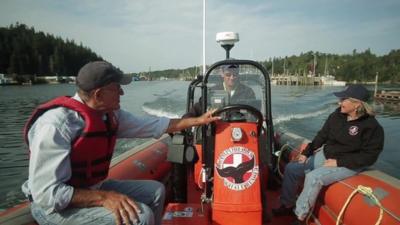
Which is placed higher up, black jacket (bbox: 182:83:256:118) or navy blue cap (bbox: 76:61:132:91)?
navy blue cap (bbox: 76:61:132:91)

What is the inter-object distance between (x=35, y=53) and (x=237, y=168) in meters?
101

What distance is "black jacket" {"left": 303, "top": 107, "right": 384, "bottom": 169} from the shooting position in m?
3.03

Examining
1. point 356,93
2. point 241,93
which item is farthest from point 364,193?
point 241,93

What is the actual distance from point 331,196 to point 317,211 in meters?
0.29

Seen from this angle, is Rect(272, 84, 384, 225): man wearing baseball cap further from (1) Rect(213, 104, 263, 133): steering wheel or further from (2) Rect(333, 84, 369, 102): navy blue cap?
(1) Rect(213, 104, 263, 133): steering wheel

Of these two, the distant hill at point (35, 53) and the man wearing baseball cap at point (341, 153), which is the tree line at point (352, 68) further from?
the man wearing baseball cap at point (341, 153)

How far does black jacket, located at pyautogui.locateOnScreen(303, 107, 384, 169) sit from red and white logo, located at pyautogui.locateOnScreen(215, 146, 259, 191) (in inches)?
37.0

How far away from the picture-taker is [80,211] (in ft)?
6.16

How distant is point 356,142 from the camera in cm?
310

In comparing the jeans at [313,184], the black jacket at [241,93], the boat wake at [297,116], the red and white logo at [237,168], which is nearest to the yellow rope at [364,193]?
the jeans at [313,184]

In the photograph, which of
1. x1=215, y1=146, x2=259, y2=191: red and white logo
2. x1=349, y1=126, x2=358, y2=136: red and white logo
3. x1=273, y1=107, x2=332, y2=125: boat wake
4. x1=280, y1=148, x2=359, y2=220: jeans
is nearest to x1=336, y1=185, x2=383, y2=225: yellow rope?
x1=280, y1=148, x2=359, y2=220: jeans

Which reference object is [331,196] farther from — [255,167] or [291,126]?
[291,126]

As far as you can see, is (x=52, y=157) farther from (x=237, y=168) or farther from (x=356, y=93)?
(x=356, y=93)

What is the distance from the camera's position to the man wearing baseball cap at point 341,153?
3.04 m
